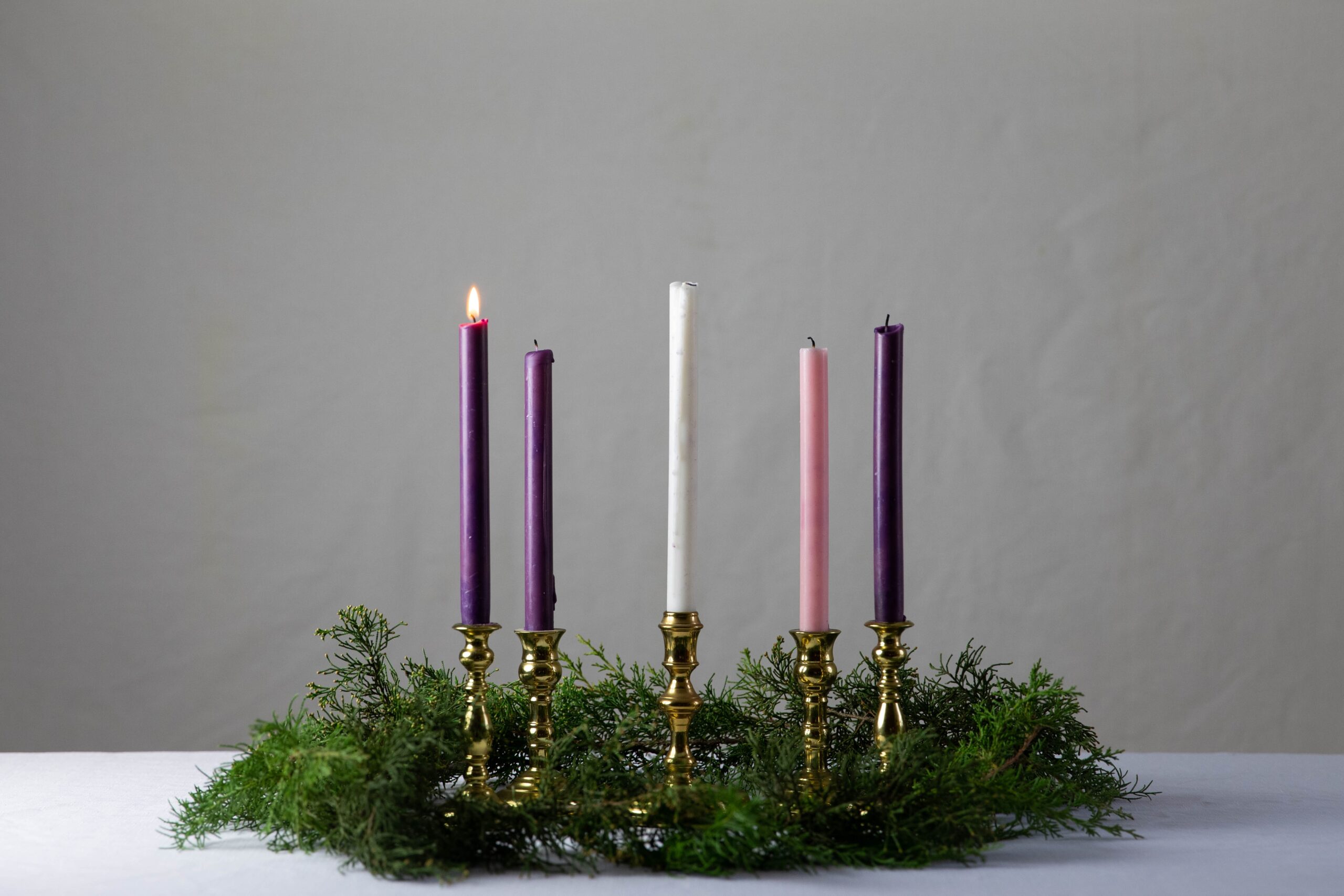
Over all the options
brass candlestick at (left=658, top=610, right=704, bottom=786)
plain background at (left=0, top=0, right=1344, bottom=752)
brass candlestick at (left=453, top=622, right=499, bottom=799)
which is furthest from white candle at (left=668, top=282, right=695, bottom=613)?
plain background at (left=0, top=0, right=1344, bottom=752)

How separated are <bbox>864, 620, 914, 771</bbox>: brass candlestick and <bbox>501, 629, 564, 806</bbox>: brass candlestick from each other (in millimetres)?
207

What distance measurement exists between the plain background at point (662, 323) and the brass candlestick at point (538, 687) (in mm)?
1124

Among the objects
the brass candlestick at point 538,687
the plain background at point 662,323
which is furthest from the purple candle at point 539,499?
the plain background at point 662,323

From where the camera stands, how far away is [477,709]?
0.79 meters

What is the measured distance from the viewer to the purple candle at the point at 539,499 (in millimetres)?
787

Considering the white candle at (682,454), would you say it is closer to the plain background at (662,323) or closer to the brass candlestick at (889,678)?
the brass candlestick at (889,678)

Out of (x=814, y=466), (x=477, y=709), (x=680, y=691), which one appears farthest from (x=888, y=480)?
(x=477, y=709)

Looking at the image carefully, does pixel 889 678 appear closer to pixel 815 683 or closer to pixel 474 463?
pixel 815 683

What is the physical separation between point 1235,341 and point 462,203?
1213mm

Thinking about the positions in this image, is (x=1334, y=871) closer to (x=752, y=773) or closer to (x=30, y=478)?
(x=752, y=773)

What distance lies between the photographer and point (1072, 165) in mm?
1927

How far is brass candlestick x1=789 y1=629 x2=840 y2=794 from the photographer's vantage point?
31.5 inches

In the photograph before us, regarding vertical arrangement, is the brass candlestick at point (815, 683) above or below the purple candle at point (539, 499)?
below

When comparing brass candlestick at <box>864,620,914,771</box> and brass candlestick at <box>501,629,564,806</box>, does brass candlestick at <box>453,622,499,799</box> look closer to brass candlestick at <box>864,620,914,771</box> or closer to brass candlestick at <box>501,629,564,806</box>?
brass candlestick at <box>501,629,564,806</box>
